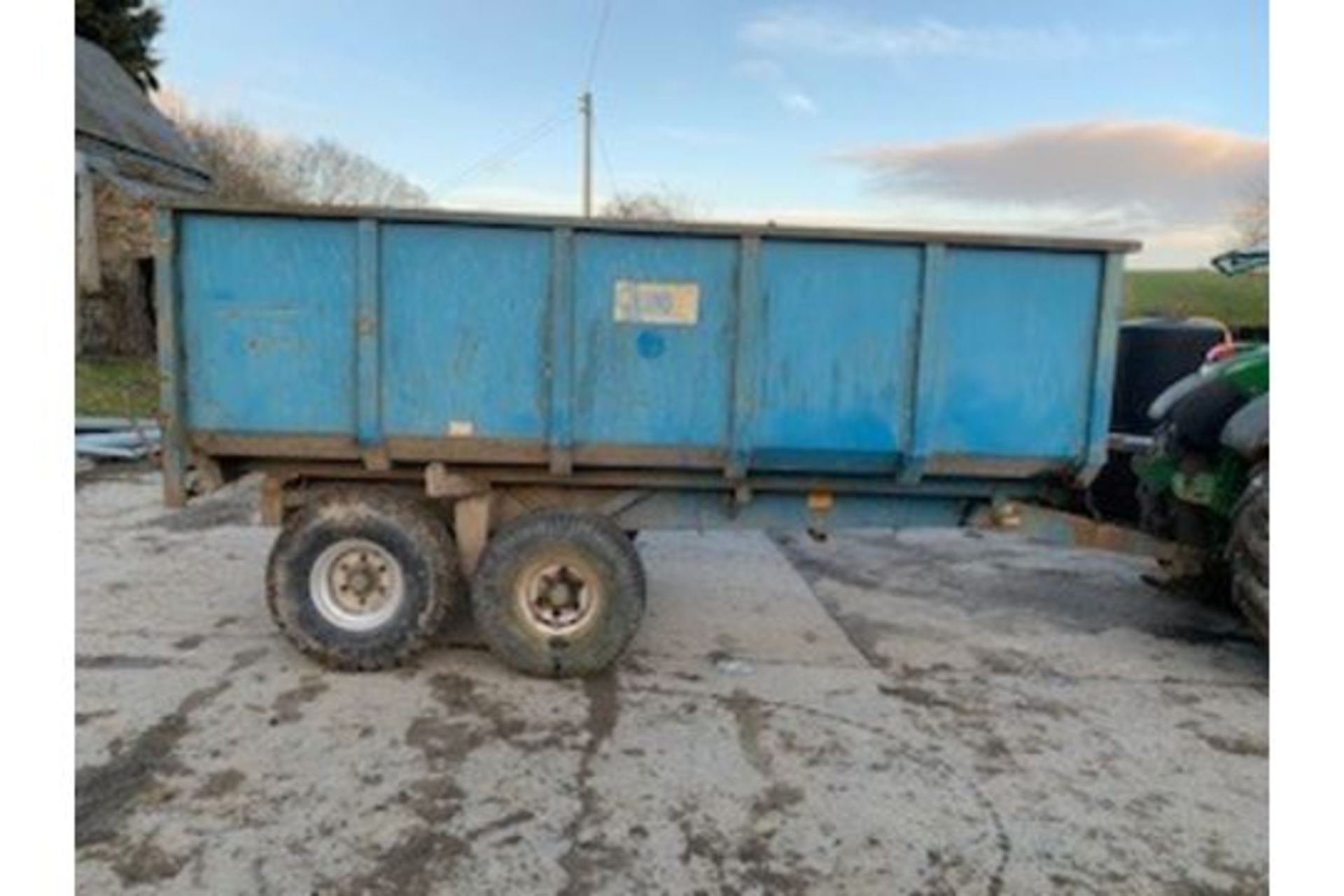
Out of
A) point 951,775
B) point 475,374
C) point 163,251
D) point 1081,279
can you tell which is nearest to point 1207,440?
point 1081,279

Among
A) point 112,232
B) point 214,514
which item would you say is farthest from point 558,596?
point 112,232

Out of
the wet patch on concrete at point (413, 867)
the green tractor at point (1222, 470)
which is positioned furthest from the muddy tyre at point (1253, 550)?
the wet patch on concrete at point (413, 867)

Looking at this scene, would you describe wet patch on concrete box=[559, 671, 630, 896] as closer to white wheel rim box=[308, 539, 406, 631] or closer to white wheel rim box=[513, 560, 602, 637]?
white wheel rim box=[513, 560, 602, 637]

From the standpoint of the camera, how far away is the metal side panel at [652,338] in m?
4.71

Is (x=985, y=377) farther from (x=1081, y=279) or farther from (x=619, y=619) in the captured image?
(x=619, y=619)

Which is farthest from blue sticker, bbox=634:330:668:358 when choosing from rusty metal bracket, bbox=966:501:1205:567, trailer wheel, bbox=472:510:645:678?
rusty metal bracket, bbox=966:501:1205:567

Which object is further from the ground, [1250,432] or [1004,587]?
[1250,432]

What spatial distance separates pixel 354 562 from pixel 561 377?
56.1 inches

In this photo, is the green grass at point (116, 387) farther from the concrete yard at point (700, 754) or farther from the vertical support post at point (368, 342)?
the vertical support post at point (368, 342)

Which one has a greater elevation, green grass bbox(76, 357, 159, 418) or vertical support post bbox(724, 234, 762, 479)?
vertical support post bbox(724, 234, 762, 479)

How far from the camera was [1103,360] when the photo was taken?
15.8 ft

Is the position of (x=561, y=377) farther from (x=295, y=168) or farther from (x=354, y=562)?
(x=295, y=168)

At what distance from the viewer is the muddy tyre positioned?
4844mm

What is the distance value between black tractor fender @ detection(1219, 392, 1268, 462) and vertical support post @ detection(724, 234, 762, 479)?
102 inches
